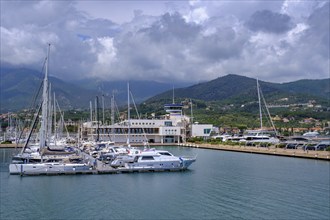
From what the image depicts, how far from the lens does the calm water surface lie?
86.3 ft

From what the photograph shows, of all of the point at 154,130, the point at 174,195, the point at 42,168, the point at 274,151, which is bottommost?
the point at 174,195

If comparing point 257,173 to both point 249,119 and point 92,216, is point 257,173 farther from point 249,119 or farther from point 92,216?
point 249,119

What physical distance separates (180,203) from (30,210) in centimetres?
1019

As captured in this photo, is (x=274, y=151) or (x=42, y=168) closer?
(x=42, y=168)

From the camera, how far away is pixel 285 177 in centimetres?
3994

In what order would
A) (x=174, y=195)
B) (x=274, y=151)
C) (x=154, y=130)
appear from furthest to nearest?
1. (x=154, y=130)
2. (x=274, y=151)
3. (x=174, y=195)

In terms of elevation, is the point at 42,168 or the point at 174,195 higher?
the point at 42,168

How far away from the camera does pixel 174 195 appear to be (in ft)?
105

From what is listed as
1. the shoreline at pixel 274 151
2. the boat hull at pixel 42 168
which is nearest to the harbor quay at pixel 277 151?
the shoreline at pixel 274 151

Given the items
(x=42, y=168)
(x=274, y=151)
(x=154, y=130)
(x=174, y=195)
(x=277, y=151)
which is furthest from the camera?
(x=154, y=130)

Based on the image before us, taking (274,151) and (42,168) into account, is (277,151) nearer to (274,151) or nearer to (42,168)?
(274,151)

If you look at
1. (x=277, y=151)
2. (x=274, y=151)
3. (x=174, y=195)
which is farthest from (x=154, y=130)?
(x=174, y=195)

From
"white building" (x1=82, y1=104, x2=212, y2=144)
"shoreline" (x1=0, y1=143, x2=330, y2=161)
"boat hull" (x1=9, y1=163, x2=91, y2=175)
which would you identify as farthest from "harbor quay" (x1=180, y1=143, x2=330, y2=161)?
"boat hull" (x1=9, y1=163, x2=91, y2=175)

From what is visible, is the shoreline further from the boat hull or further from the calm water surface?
the boat hull
